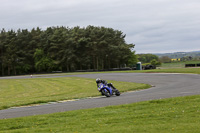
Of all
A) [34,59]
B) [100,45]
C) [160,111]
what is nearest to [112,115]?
[160,111]

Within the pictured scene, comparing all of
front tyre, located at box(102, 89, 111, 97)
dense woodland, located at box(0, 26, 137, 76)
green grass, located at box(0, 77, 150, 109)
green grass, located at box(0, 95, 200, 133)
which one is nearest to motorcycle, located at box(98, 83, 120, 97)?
front tyre, located at box(102, 89, 111, 97)

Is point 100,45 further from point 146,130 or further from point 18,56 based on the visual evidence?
point 146,130

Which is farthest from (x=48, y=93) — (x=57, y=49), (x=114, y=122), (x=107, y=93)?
(x=57, y=49)

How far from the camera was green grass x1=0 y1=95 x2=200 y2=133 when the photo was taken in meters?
Result: 7.67

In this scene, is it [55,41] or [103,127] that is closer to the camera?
[103,127]

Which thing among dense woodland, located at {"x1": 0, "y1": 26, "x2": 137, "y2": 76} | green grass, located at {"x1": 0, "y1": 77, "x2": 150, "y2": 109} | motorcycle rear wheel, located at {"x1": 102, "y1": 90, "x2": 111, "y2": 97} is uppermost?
dense woodland, located at {"x1": 0, "y1": 26, "x2": 137, "y2": 76}

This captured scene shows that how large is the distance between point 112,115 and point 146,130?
2.94 m

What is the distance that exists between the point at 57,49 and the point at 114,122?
8549 centimetres

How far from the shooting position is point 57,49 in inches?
3654

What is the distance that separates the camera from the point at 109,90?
19.1 meters

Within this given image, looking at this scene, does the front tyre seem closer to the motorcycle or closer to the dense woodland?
the motorcycle

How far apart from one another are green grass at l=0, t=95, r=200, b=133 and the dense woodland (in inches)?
2948

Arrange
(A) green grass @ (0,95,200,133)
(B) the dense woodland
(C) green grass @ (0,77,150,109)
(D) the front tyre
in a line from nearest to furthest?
1. (A) green grass @ (0,95,200,133)
2. (C) green grass @ (0,77,150,109)
3. (D) the front tyre
4. (B) the dense woodland

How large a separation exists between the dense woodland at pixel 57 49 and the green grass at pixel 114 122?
7489cm
